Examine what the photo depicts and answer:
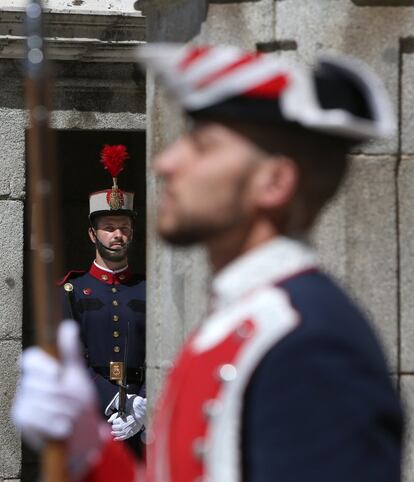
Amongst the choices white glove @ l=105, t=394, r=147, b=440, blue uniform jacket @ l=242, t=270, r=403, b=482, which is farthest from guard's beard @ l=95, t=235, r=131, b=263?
blue uniform jacket @ l=242, t=270, r=403, b=482

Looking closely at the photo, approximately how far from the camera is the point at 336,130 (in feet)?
9.00

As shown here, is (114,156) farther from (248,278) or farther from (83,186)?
(248,278)

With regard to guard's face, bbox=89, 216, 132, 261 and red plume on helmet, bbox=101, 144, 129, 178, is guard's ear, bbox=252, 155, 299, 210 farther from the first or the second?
guard's face, bbox=89, 216, 132, 261

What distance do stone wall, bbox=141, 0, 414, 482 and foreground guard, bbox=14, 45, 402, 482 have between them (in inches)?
92.2

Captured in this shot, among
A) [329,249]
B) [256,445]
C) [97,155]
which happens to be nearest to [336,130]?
[256,445]

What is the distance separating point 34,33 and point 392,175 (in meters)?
2.34

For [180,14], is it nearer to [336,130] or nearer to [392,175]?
[392,175]

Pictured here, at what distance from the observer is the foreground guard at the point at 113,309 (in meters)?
8.66

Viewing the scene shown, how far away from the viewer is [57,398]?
2.76 meters

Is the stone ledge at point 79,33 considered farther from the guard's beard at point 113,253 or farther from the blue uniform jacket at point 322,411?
the blue uniform jacket at point 322,411

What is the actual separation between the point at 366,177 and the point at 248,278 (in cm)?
256

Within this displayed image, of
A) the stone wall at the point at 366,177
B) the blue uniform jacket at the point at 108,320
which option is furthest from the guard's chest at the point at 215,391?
the blue uniform jacket at the point at 108,320

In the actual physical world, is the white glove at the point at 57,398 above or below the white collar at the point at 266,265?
below

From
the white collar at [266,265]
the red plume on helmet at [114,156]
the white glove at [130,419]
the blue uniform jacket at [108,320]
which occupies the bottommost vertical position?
the white glove at [130,419]
